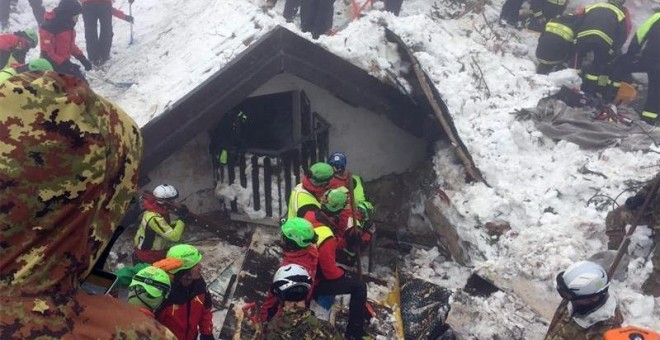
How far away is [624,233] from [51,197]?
20.7ft

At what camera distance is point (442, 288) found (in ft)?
22.1

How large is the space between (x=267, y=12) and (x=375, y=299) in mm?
5111

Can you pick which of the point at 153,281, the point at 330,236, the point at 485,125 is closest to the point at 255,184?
the point at 330,236

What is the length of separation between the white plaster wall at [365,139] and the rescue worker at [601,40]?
113 inches

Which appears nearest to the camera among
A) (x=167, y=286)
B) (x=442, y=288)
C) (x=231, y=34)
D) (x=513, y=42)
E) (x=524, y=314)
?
(x=167, y=286)

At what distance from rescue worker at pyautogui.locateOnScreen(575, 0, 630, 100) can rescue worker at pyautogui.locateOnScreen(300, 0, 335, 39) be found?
4183mm

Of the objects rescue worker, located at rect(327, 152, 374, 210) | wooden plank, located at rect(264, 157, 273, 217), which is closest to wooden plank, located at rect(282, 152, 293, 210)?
wooden plank, located at rect(264, 157, 273, 217)

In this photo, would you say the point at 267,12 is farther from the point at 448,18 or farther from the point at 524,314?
the point at 524,314

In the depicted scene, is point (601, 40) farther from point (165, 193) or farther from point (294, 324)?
point (294, 324)

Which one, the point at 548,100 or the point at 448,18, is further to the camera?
the point at 448,18

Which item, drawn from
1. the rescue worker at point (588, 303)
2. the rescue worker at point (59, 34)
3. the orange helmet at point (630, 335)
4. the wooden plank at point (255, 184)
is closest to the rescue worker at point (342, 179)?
the wooden plank at point (255, 184)

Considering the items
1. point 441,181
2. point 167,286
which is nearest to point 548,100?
point 441,181

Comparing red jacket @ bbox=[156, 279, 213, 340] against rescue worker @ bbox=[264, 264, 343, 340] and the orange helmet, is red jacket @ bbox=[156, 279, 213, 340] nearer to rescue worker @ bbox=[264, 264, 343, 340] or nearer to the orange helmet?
rescue worker @ bbox=[264, 264, 343, 340]

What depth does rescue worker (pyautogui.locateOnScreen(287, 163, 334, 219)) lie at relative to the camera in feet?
21.2
